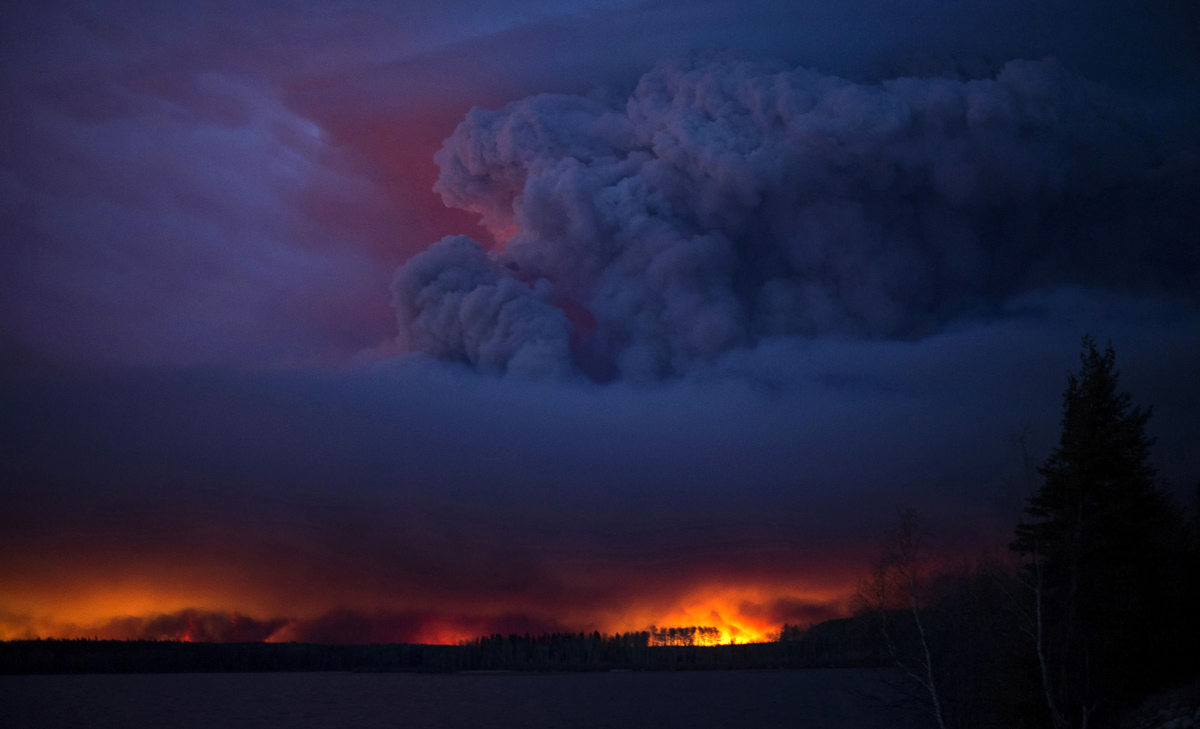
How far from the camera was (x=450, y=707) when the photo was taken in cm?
7575

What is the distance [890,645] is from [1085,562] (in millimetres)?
7858

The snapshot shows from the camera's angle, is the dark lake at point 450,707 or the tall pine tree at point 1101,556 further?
the dark lake at point 450,707

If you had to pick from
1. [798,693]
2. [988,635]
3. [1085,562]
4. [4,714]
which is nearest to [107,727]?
[4,714]

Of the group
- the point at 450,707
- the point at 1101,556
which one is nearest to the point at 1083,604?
the point at 1101,556

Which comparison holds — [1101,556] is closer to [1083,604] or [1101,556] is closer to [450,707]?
[1083,604]

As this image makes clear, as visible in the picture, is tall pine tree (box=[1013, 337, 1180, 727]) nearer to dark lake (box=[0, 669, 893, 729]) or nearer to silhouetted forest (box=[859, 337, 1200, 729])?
silhouetted forest (box=[859, 337, 1200, 729])

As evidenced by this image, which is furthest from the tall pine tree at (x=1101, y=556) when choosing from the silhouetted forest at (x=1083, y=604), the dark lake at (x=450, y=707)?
the dark lake at (x=450, y=707)

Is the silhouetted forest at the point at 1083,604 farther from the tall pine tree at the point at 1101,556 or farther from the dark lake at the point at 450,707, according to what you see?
the dark lake at the point at 450,707

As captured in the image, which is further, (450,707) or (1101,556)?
(450,707)

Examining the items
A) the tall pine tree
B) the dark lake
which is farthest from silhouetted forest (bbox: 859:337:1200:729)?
the dark lake

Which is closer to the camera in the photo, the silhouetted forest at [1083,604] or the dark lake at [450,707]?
the silhouetted forest at [1083,604]

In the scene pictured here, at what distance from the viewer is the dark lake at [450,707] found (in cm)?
5816

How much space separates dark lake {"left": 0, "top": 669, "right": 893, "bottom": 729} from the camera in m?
58.2

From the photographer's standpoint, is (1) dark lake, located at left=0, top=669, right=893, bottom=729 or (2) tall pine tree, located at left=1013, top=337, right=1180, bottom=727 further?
(1) dark lake, located at left=0, top=669, right=893, bottom=729
